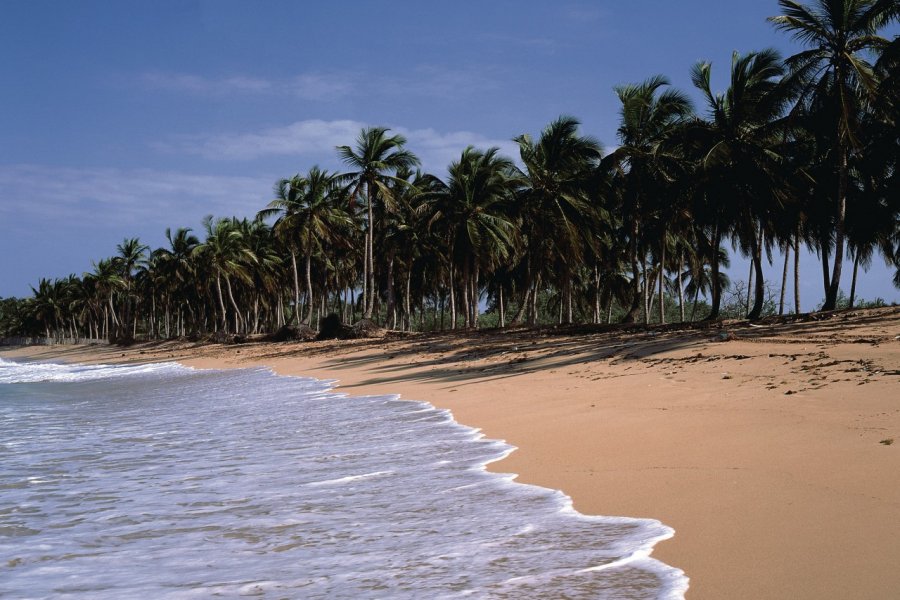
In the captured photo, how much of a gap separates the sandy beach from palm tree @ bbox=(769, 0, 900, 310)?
26.9ft

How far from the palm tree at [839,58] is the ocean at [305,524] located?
1709cm

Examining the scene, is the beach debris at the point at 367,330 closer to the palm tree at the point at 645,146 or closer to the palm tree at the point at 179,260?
the palm tree at the point at 645,146

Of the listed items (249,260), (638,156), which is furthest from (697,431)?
(249,260)

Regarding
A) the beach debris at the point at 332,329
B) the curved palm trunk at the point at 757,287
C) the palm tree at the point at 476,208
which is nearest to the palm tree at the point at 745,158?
the curved palm trunk at the point at 757,287

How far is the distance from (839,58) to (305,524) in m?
21.3

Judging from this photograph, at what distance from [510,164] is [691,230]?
364 inches

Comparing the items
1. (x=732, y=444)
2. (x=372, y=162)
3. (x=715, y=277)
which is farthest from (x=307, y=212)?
(x=732, y=444)

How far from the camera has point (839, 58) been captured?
19844 millimetres

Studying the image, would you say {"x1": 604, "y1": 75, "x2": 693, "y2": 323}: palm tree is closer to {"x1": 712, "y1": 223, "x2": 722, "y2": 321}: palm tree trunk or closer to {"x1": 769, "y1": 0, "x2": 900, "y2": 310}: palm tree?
{"x1": 712, "y1": 223, "x2": 722, "y2": 321}: palm tree trunk

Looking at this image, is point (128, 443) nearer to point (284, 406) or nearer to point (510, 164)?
point (284, 406)

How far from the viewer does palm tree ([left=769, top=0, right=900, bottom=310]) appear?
757 inches

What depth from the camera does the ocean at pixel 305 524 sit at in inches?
112

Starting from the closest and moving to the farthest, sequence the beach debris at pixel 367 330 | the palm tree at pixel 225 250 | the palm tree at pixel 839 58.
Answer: the palm tree at pixel 839 58, the beach debris at pixel 367 330, the palm tree at pixel 225 250

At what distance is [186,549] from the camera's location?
11.4 ft
